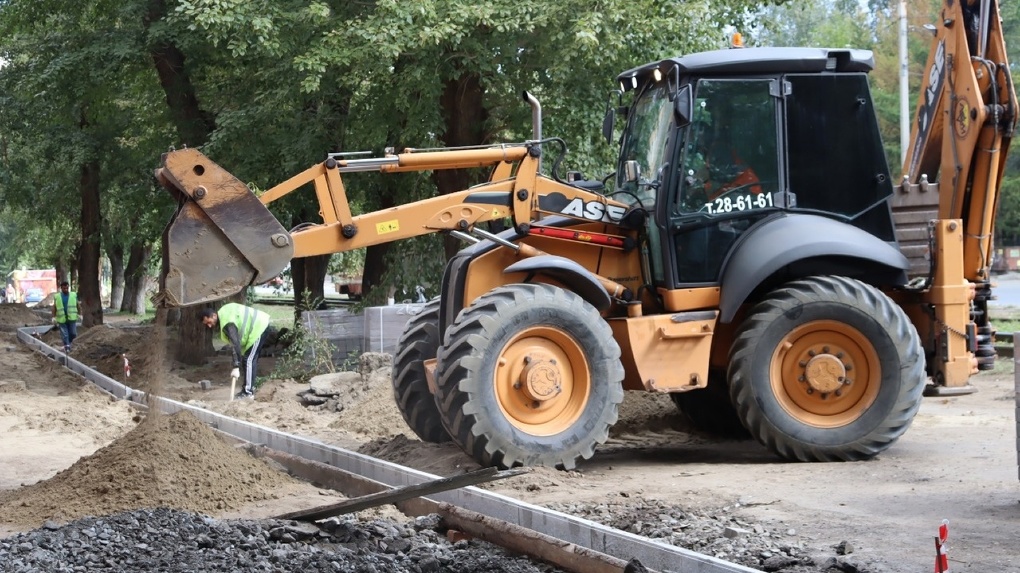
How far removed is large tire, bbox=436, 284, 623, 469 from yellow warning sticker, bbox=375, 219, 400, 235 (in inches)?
38.7

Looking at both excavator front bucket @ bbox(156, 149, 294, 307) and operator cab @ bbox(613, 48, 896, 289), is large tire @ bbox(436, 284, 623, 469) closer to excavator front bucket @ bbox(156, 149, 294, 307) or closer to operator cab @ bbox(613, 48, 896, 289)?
operator cab @ bbox(613, 48, 896, 289)

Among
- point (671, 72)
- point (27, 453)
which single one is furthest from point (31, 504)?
point (671, 72)

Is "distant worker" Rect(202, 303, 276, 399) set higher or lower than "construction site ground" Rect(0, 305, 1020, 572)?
higher

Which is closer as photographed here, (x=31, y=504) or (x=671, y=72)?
(x=31, y=504)

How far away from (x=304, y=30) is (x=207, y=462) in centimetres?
964

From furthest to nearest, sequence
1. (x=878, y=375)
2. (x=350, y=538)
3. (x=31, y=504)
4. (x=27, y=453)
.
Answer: (x=27, y=453) < (x=878, y=375) < (x=31, y=504) < (x=350, y=538)

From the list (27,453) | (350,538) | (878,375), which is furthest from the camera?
(27,453)

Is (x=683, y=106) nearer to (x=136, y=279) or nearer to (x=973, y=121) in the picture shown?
(x=973, y=121)

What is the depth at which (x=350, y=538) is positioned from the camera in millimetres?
7457

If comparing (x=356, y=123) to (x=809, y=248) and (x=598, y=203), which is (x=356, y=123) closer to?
(x=598, y=203)

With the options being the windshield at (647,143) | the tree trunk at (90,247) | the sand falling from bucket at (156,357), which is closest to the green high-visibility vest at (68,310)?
the tree trunk at (90,247)

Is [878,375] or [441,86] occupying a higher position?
[441,86]

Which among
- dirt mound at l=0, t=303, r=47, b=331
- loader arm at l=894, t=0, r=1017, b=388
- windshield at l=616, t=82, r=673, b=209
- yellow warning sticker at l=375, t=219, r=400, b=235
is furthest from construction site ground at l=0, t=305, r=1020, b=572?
dirt mound at l=0, t=303, r=47, b=331

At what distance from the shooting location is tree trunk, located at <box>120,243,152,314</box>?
44.4 meters
